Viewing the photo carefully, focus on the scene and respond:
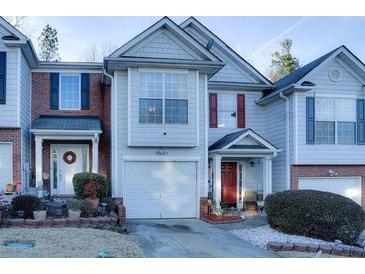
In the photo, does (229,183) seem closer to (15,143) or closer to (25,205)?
(15,143)

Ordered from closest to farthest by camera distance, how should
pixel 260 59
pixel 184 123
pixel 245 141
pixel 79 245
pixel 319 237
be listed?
pixel 79 245 → pixel 319 237 → pixel 184 123 → pixel 245 141 → pixel 260 59

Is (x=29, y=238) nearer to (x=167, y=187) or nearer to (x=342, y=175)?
(x=167, y=187)

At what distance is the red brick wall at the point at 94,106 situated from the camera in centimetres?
1739

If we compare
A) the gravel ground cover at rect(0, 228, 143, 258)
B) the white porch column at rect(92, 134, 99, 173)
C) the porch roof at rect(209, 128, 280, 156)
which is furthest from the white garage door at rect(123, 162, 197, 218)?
the gravel ground cover at rect(0, 228, 143, 258)

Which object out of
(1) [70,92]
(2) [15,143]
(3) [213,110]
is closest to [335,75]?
(3) [213,110]

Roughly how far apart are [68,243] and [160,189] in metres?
6.51

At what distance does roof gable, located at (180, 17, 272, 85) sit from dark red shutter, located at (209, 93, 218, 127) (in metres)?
0.94

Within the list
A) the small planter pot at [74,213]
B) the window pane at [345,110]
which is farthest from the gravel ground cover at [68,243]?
the window pane at [345,110]

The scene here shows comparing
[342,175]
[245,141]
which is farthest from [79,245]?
[342,175]

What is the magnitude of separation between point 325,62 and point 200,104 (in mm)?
5244

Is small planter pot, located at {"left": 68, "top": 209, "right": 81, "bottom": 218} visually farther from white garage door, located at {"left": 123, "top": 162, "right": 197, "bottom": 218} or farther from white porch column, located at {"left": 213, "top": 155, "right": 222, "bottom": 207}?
white porch column, located at {"left": 213, "top": 155, "right": 222, "bottom": 207}

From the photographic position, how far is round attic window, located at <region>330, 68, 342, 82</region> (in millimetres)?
17656

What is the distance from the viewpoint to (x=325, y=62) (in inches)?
685

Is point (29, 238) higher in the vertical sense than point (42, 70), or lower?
lower
